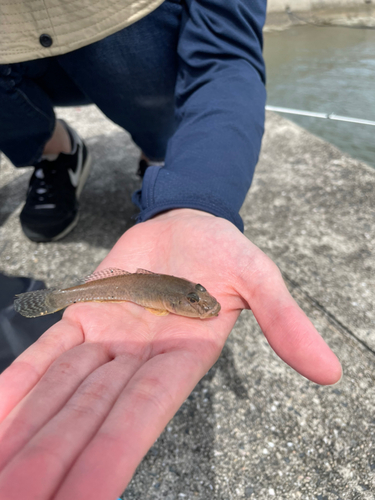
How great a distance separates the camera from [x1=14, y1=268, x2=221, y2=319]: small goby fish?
215 centimetres

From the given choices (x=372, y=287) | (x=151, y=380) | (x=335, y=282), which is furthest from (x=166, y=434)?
(x=372, y=287)

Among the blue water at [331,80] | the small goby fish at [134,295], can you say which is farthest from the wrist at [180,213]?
the blue water at [331,80]

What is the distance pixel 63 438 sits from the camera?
1367 mm

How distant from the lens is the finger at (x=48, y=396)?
1422mm

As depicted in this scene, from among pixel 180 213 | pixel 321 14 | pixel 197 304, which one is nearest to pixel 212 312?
pixel 197 304

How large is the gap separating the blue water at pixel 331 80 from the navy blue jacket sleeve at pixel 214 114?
4.63 m

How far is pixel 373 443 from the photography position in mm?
2268

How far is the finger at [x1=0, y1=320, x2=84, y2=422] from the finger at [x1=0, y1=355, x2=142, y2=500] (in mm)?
268

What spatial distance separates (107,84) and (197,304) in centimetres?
253

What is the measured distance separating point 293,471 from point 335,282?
1.73 m

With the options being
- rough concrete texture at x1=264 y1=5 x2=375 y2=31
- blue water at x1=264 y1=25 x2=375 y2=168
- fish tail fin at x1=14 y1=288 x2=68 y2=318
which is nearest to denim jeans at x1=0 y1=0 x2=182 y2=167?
fish tail fin at x1=14 y1=288 x2=68 y2=318

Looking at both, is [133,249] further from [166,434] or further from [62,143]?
→ [62,143]

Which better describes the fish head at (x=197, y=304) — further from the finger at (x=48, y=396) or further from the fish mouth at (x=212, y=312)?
the finger at (x=48, y=396)

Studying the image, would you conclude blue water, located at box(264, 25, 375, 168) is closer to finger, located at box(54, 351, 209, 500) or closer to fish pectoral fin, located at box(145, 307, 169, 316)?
fish pectoral fin, located at box(145, 307, 169, 316)
